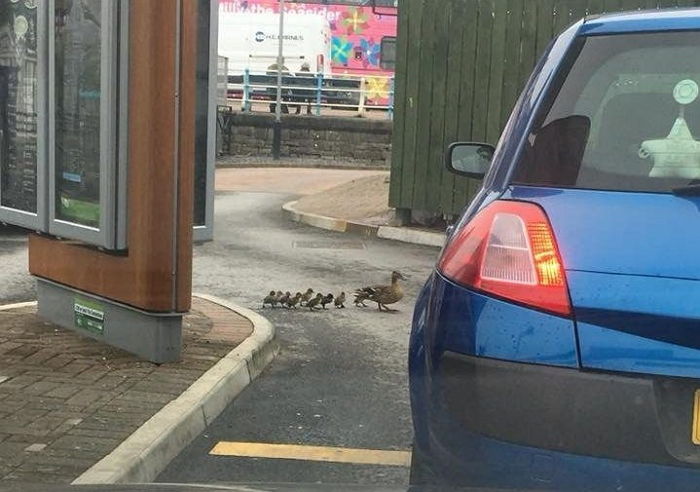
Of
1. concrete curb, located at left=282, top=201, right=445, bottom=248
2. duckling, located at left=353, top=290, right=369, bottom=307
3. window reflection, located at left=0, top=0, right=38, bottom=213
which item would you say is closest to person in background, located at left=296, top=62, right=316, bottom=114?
concrete curb, located at left=282, top=201, right=445, bottom=248

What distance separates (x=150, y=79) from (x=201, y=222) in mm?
1136

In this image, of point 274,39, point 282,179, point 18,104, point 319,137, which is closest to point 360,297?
point 18,104

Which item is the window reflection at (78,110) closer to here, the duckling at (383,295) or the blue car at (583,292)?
the duckling at (383,295)

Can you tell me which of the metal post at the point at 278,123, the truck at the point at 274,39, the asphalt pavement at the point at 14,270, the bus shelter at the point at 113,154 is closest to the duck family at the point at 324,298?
the bus shelter at the point at 113,154

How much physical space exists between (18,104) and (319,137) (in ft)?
66.1

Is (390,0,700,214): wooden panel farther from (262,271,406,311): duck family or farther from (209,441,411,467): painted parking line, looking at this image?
(209,441,411,467): painted parking line

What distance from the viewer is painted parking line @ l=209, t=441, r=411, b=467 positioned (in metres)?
4.35

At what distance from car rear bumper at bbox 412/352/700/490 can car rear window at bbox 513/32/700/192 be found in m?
0.55

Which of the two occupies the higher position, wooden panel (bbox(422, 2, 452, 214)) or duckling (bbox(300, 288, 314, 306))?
wooden panel (bbox(422, 2, 452, 214))

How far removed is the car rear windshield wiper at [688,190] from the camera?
2445 mm

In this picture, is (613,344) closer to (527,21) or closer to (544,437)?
(544,437)

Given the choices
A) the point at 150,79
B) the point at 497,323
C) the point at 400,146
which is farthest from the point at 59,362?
the point at 400,146

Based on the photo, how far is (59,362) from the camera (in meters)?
5.52

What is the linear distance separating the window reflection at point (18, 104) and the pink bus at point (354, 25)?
893 inches
